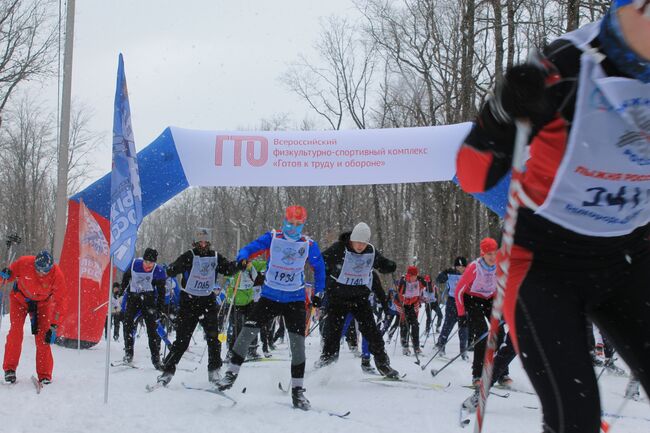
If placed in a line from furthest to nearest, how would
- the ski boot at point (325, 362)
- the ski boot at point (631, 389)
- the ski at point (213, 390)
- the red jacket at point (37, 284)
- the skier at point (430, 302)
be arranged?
the skier at point (430, 302) < the ski boot at point (325, 362) < the red jacket at point (37, 284) < the ski at point (213, 390) < the ski boot at point (631, 389)

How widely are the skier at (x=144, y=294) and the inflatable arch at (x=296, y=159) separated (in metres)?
0.98

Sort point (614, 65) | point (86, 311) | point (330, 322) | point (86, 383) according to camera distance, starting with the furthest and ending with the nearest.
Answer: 1. point (86, 311)
2. point (330, 322)
3. point (86, 383)
4. point (614, 65)

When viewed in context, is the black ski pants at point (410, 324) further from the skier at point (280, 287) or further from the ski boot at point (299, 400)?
the ski boot at point (299, 400)

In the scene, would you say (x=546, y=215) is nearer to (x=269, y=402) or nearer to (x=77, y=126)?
(x=269, y=402)

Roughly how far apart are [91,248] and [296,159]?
414 cm

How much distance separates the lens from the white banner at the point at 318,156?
32.2 ft

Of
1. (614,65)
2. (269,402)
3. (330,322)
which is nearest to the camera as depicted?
(614,65)

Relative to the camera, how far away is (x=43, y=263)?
728 cm

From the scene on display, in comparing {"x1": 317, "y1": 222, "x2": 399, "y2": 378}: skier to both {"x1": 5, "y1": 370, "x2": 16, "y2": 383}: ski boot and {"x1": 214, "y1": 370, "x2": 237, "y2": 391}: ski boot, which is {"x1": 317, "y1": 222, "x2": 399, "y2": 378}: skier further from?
{"x1": 5, "y1": 370, "x2": 16, "y2": 383}: ski boot

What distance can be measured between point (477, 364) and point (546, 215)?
5.46m

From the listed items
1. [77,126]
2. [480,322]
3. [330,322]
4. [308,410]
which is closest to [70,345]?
[330,322]

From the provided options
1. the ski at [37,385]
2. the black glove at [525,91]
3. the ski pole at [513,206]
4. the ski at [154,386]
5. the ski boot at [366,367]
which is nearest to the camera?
the black glove at [525,91]

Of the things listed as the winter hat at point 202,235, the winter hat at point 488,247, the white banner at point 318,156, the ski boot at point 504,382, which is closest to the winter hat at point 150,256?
the white banner at point 318,156

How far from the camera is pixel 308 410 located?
595cm
